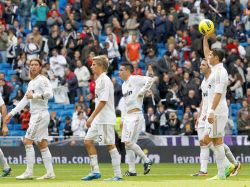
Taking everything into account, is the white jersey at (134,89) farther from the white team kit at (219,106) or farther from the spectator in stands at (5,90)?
the spectator in stands at (5,90)

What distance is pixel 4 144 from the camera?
33906 millimetres

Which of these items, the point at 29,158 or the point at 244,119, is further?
the point at 244,119

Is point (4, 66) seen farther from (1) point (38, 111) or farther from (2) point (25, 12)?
(1) point (38, 111)

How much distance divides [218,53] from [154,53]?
19528 millimetres

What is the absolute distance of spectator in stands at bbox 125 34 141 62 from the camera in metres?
39.8

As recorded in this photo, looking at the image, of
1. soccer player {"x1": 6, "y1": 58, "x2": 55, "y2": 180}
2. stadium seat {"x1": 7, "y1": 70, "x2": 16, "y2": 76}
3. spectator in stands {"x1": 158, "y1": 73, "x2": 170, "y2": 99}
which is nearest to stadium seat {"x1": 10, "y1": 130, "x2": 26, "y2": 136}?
stadium seat {"x1": 7, "y1": 70, "x2": 16, "y2": 76}

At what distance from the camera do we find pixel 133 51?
39844mm

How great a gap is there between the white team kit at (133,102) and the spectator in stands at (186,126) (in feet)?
36.3

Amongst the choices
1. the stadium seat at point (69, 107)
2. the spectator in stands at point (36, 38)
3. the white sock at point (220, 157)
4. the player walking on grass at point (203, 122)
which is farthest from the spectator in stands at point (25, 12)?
the white sock at point (220, 157)

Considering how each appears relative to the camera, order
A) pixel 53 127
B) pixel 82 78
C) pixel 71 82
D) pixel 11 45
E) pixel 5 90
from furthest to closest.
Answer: pixel 11 45 < pixel 82 78 < pixel 71 82 < pixel 5 90 < pixel 53 127

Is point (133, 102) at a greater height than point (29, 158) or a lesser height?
greater

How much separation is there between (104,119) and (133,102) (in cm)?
304

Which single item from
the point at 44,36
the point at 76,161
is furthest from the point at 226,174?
the point at 44,36

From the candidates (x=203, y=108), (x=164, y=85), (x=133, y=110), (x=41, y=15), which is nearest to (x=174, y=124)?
(x=164, y=85)
